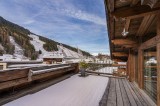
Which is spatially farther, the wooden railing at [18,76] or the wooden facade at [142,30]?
the wooden railing at [18,76]

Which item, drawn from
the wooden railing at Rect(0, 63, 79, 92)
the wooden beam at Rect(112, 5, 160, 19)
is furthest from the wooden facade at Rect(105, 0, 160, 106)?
the wooden railing at Rect(0, 63, 79, 92)

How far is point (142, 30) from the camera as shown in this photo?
492 centimetres

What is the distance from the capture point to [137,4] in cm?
278

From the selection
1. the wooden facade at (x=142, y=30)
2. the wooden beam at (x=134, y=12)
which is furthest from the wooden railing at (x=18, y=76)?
the wooden beam at (x=134, y=12)

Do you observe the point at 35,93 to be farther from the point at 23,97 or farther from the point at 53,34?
the point at 53,34

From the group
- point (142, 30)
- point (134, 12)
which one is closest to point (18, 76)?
point (134, 12)

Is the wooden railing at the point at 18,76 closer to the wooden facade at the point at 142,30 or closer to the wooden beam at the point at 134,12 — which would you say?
the wooden facade at the point at 142,30

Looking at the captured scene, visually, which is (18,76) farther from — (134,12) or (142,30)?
(142,30)

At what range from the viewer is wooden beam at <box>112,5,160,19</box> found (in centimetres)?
272

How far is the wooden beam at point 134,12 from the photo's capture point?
2.72 meters

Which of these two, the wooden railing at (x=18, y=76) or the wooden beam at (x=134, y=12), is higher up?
the wooden beam at (x=134, y=12)

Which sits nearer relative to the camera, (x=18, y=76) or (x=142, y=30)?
(x=18, y=76)

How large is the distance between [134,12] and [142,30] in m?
2.31

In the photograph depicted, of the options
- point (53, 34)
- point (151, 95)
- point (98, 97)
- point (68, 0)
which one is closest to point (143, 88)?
point (151, 95)
